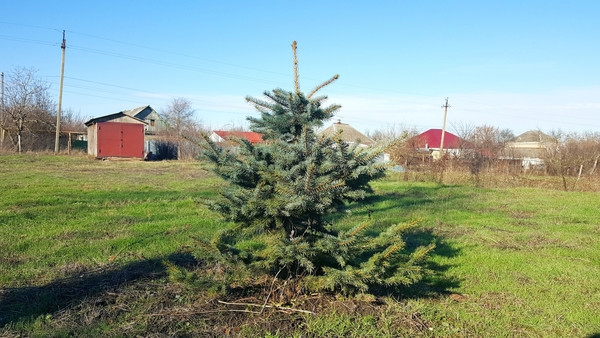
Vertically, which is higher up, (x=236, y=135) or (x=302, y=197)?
(x=236, y=135)

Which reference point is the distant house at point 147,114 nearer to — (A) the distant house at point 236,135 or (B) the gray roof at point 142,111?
(B) the gray roof at point 142,111

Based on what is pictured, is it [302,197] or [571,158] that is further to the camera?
[571,158]

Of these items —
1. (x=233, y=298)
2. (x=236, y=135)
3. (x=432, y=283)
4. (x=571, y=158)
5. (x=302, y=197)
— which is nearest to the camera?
(x=302, y=197)

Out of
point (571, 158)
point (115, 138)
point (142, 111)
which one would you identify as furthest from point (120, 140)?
point (142, 111)

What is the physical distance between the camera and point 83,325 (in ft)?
11.6

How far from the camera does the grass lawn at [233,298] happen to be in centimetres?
365

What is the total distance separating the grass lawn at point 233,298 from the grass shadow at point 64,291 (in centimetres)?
1

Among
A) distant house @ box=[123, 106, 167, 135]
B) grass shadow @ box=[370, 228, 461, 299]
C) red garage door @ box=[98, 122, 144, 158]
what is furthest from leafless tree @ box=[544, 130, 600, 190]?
distant house @ box=[123, 106, 167, 135]

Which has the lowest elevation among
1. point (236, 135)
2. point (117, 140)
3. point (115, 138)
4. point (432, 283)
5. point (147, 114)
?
point (432, 283)

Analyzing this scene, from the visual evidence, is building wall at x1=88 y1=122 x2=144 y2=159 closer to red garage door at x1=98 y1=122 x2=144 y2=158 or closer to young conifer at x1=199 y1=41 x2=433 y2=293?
red garage door at x1=98 y1=122 x2=144 y2=158

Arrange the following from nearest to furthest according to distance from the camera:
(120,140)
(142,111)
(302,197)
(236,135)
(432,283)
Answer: (302,197), (236,135), (432,283), (120,140), (142,111)

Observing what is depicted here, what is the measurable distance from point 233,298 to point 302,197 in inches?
46.9

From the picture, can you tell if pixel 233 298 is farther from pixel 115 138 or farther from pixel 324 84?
pixel 115 138

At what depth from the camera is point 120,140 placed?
3045cm
